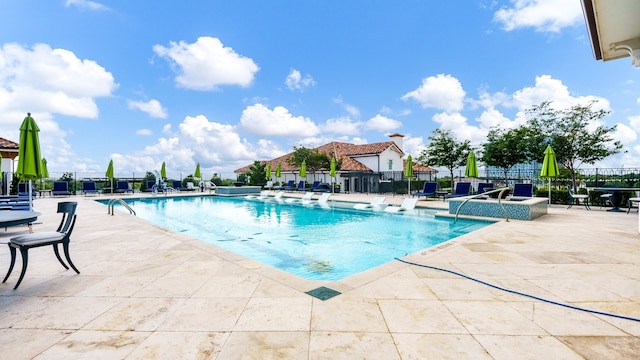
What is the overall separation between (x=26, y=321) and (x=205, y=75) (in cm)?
1600

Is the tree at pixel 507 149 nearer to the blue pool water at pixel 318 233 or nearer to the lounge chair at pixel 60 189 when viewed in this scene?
the blue pool water at pixel 318 233

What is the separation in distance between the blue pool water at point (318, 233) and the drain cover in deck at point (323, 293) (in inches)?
77.4

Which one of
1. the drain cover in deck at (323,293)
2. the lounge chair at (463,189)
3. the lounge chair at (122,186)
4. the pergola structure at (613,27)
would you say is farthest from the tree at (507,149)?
the lounge chair at (122,186)

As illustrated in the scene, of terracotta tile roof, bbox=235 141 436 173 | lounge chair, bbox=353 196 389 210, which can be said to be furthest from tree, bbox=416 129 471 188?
lounge chair, bbox=353 196 389 210

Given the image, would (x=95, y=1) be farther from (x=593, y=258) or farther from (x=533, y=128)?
(x=533, y=128)

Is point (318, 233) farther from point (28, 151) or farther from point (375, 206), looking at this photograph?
point (28, 151)

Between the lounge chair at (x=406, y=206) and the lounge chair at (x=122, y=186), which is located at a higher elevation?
the lounge chair at (x=122, y=186)

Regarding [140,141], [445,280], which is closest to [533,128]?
[445,280]

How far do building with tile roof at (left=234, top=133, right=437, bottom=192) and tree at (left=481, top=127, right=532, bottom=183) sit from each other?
673cm

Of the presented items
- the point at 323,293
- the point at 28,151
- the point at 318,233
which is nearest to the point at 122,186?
the point at 28,151

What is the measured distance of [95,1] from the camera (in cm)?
1020

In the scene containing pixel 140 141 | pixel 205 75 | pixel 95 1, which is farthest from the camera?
pixel 140 141

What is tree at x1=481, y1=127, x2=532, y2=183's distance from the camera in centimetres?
1681

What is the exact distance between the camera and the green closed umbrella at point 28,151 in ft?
17.5
